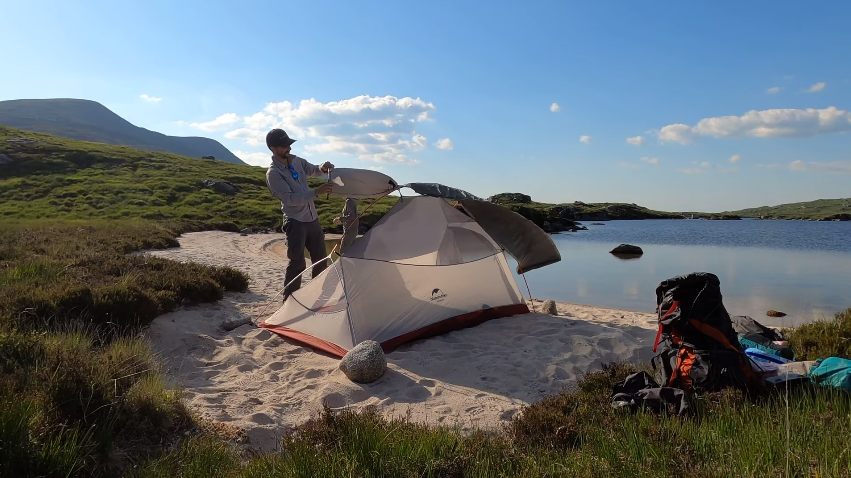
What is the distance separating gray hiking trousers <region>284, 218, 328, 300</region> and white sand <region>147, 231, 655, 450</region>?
0.99 meters

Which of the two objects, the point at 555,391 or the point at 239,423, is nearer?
the point at 239,423

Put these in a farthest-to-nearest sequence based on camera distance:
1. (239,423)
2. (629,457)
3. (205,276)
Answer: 1. (205,276)
2. (239,423)
3. (629,457)

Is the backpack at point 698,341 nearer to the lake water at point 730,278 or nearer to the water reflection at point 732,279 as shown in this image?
the water reflection at point 732,279

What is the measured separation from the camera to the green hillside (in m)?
38.6

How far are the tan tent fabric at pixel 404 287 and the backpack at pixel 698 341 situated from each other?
359 centimetres

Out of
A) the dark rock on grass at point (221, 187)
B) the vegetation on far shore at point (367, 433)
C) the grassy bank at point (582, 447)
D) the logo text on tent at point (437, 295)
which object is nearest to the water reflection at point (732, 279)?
the logo text on tent at point (437, 295)

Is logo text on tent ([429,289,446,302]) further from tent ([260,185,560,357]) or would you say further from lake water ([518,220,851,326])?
lake water ([518,220,851,326])

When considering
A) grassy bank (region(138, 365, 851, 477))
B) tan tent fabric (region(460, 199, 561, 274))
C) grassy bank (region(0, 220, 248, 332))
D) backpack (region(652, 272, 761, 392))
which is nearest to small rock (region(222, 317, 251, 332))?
grassy bank (region(0, 220, 248, 332))

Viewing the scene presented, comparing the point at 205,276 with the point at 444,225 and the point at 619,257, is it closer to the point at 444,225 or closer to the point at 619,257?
the point at 444,225

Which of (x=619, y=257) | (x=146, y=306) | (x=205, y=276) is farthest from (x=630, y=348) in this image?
(x=619, y=257)

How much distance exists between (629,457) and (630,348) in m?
4.46

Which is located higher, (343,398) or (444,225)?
(444,225)

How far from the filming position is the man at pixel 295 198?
7.96 meters

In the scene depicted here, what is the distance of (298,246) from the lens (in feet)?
27.2
